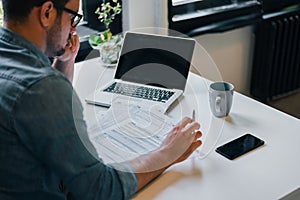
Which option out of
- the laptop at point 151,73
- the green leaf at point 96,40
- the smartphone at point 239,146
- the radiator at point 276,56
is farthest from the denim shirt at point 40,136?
the radiator at point 276,56

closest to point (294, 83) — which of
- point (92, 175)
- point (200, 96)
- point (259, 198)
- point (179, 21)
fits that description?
point (179, 21)

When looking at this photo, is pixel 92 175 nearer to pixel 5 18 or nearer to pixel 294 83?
pixel 5 18

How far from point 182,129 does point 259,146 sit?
0.23 metres

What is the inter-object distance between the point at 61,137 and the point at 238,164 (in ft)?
1.69

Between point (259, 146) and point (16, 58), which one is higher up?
point (16, 58)

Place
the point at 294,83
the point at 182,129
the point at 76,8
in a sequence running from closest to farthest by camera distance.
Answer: the point at 76,8, the point at 182,129, the point at 294,83

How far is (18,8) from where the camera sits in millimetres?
991

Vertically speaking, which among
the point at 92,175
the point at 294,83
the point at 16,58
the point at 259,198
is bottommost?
the point at 294,83

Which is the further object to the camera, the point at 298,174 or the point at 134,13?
the point at 134,13

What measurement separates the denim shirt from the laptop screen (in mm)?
605

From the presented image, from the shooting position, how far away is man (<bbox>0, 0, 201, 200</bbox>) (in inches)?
36.7

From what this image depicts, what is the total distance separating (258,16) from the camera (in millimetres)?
2609

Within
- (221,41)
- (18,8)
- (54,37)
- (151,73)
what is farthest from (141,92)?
(221,41)

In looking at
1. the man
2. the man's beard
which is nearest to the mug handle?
the man
